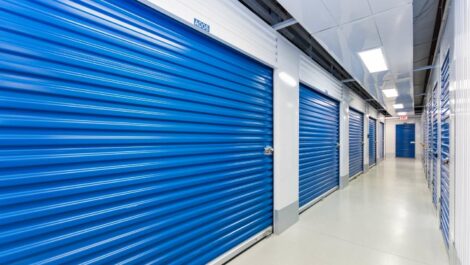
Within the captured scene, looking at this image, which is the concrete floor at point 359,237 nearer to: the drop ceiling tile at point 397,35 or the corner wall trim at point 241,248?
the corner wall trim at point 241,248

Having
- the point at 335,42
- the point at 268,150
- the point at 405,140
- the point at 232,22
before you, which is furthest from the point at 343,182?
the point at 405,140

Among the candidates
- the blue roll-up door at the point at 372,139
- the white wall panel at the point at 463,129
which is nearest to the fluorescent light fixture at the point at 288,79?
the white wall panel at the point at 463,129

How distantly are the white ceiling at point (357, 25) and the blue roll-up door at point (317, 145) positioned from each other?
1.01 meters

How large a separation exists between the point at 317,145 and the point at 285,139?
1.67 m

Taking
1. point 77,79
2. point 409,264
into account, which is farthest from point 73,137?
point 409,264

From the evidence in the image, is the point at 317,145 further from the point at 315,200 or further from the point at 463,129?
the point at 463,129

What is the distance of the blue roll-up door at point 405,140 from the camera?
14.5m

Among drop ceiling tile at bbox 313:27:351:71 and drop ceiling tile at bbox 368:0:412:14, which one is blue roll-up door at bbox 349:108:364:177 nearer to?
drop ceiling tile at bbox 313:27:351:71

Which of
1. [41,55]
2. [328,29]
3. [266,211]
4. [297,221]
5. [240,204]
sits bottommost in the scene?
[297,221]

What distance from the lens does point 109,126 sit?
142 cm

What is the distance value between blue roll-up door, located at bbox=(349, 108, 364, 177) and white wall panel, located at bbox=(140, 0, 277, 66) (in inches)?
206

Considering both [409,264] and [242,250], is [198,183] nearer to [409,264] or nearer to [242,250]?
[242,250]

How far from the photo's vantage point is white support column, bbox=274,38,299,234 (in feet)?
9.70

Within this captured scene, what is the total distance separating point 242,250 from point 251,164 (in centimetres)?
110
